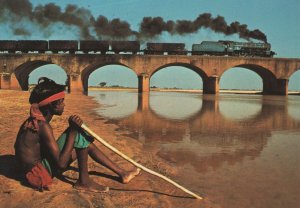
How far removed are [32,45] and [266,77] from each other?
3251cm

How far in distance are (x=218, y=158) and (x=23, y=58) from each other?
37726 mm

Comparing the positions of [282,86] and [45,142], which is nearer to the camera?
[45,142]

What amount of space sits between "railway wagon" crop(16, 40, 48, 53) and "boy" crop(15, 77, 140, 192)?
1555 inches

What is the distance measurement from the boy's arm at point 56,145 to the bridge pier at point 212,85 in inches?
1479

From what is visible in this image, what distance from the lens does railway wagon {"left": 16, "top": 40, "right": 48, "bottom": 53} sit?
40.4m

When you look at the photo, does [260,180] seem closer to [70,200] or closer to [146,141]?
[70,200]

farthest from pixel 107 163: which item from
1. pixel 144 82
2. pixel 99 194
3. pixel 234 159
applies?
pixel 144 82

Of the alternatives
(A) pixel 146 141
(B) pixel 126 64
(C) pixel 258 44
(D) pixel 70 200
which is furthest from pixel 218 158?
(C) pixel 258 44

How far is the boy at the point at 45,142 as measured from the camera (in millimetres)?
3551

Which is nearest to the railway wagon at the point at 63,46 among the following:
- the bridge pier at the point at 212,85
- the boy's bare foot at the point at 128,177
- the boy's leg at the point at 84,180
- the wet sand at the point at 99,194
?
the bridge pier at the point at 212,85

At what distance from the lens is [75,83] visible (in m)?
39.4

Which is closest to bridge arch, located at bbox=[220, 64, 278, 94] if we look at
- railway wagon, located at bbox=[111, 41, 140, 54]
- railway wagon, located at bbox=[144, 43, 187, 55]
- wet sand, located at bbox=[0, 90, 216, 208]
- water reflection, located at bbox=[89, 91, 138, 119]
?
railway wagon, located at bbox=[144, 43, 187, 55]

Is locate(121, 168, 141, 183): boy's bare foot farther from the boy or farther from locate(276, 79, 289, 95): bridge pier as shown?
locate(276, 79, 289, 95): bridge pier

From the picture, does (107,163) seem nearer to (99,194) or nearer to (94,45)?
(99,194)
